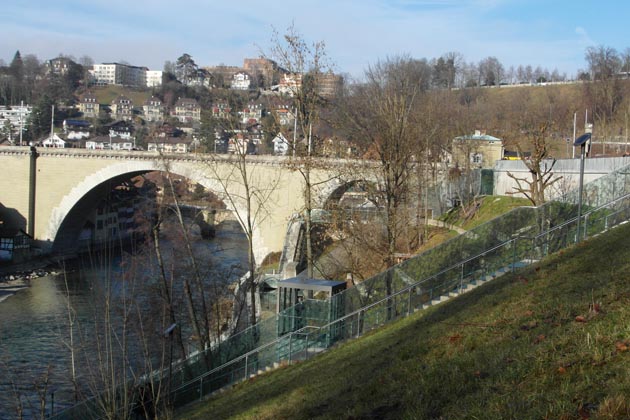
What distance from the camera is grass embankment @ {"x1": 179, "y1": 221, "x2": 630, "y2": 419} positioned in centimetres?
521

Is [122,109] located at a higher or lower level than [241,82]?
lower

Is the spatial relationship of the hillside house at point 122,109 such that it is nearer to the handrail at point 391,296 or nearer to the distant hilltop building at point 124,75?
the distant hilltop building at point 124,75

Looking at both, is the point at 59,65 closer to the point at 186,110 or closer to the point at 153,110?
the point at 153,110

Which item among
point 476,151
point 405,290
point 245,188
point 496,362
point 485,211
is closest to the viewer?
point 496,362

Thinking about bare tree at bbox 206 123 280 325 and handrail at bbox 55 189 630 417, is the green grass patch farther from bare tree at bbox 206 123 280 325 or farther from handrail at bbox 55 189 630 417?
handrail at bbox 55 189 630 417

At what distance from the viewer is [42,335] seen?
21891mm

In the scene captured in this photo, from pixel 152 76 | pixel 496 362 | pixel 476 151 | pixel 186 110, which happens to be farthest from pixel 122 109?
pixel 496 362

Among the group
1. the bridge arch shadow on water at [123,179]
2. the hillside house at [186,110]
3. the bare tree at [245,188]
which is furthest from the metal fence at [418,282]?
the hillside house at [186,110]

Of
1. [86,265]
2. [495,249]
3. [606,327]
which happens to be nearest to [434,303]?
[495,249]

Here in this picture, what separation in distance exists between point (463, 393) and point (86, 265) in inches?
1332

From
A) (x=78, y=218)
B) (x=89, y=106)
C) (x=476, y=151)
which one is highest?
(x=89, y=106)

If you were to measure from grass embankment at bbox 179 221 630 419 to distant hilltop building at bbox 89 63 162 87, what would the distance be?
455ft

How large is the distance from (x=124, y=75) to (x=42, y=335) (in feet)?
444

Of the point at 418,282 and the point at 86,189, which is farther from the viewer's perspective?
the point at 86,189
